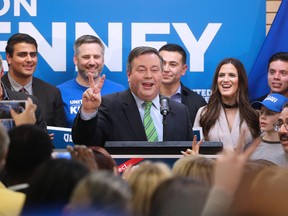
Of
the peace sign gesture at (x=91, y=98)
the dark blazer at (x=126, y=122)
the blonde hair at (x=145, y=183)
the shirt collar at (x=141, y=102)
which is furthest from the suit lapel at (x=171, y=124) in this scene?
the blonde hair at (x=145, y=183)

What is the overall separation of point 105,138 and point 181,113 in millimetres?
637

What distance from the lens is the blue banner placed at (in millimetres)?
8438

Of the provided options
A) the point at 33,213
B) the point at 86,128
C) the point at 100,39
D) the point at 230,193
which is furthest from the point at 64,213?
the point at 100,39

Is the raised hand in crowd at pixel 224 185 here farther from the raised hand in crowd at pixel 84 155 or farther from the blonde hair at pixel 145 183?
the raised hand in crowd at pixel 84 155

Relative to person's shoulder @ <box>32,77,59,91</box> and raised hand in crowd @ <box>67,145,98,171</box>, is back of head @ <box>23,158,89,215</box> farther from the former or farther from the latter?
person's shoulder @ <box>32,77,59,91</box>

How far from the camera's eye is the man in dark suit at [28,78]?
760 centimetres

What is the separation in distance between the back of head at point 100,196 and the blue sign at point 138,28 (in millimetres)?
5678

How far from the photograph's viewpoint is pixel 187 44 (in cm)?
860

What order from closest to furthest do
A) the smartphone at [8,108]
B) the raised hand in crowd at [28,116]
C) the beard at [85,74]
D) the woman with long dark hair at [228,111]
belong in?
1. the raised hand in crowd at [28,116]
2. the smartphone at [8,108]
3. the woman with long dark hair at [228,111]
4. the beard at [85,74]

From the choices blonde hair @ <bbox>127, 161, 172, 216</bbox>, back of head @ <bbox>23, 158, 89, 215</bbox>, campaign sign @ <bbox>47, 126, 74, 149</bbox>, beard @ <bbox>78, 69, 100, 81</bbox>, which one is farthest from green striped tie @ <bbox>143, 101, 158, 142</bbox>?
back of head @ <bbox>23, 158, 89, 215</bbox>

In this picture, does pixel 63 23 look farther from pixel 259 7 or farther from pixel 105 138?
pixel 105 138

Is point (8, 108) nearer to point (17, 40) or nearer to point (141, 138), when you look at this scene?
point (141, 138)

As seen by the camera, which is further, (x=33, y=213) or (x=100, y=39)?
(x=100, y=39)

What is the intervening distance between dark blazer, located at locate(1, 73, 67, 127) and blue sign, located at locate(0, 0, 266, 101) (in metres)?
0.75
